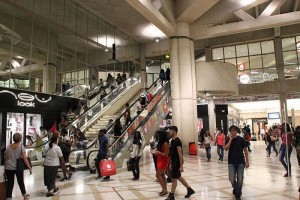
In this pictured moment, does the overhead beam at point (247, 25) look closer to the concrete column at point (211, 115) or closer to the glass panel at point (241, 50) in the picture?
the glass panel at point (241, 50)

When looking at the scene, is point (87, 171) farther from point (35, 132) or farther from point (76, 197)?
point (35, 132)

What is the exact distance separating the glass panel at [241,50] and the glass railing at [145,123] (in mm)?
11352

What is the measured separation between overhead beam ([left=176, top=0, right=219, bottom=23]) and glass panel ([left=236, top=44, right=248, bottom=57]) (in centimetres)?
1051

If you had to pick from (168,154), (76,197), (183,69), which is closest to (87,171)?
(76,197)

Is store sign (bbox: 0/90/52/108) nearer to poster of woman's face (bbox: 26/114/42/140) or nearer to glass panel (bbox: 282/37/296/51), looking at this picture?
poster of woman's face (bbox: 26/114/42/140)

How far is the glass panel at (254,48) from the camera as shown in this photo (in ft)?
87.0

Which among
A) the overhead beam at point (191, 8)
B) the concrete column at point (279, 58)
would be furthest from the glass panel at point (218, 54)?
the overhead beam at point (191, 8)

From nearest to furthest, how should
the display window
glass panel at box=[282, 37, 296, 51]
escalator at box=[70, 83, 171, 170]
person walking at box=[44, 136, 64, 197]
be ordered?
1. person walking at box=[44, 136, 64, 197]
2. escalator at box=[70, 83, 171, 170]
3. the display window
4. glass panel at box=[282, 37, 296, 51]

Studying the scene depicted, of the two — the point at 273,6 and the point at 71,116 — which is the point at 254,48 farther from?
the point at 71,116

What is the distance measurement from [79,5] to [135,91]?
23.6 ft

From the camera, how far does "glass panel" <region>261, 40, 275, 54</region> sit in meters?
26.1

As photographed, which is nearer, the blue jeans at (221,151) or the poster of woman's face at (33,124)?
the blue jeans at (221,151)

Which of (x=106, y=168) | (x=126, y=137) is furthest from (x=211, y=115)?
(x=106, y=168)

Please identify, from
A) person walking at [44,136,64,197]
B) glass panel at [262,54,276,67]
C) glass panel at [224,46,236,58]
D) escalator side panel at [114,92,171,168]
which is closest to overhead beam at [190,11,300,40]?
escalator side panel at [114,92,171,168]
